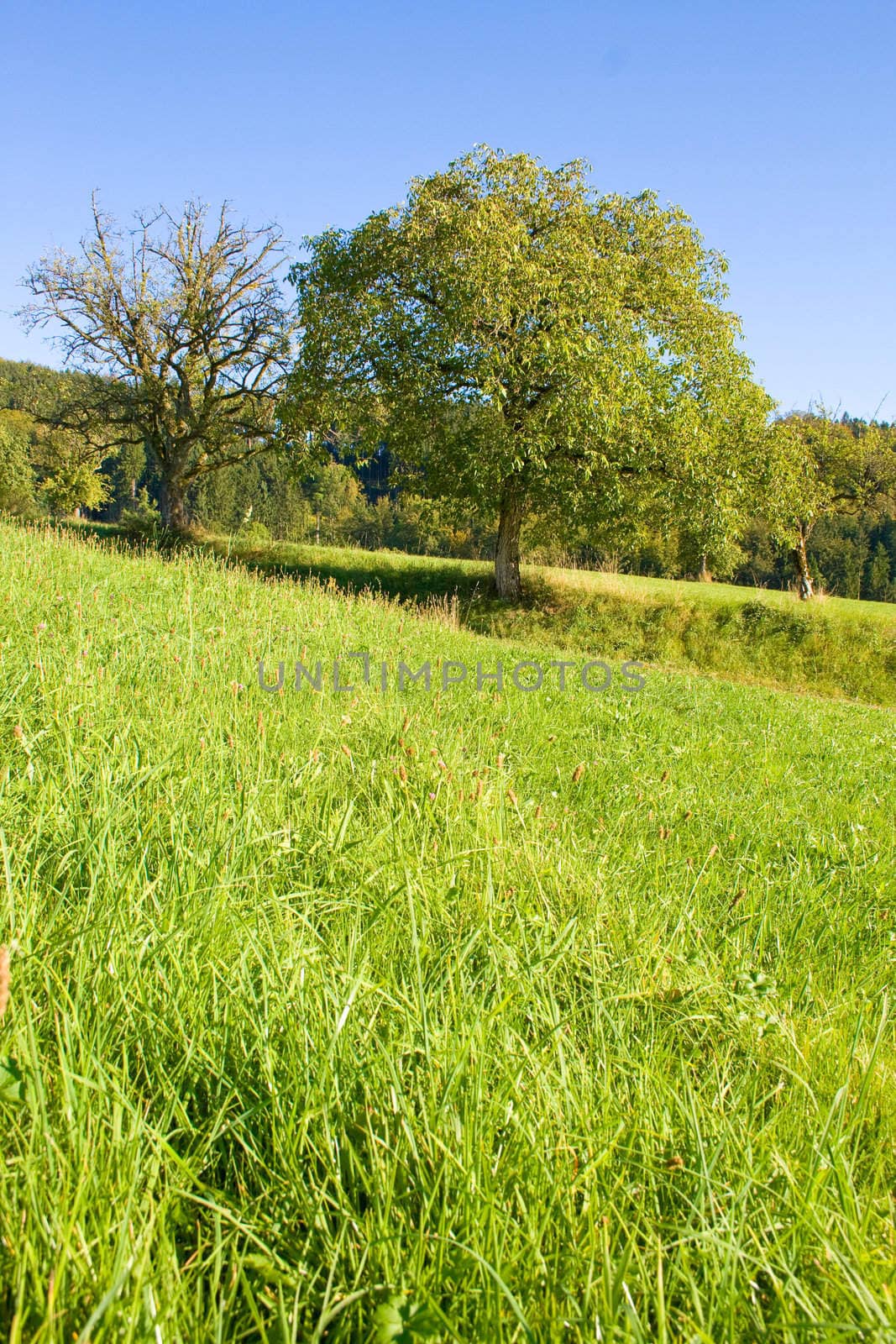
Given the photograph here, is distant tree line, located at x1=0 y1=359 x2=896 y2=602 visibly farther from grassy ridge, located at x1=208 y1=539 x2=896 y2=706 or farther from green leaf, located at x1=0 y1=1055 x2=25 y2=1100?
green leaf, located at x1=0 y1=1055 x2=25 y2=1100

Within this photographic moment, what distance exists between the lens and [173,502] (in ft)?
90.4

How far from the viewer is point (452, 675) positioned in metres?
7.28

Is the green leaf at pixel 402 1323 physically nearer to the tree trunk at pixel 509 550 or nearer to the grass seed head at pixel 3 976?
the grass seed head at pixel 3 976

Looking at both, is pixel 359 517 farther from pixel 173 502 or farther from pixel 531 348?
pixel 531 348

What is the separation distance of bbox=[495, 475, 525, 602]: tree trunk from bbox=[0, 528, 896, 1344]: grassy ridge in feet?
54.3

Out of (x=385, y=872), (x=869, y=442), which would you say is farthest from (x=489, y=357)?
(x=869, y=442)

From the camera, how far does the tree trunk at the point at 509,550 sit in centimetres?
2012

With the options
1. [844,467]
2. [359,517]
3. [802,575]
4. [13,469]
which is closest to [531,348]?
[802,575]

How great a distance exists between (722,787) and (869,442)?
3114 centimetres

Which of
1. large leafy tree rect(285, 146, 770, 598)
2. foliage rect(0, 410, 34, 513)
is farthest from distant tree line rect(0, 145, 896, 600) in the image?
foliage rect(0, 410, 34, 513)

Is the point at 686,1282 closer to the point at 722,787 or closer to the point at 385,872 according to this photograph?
the point at 385,872

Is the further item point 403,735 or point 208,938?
point 403,735

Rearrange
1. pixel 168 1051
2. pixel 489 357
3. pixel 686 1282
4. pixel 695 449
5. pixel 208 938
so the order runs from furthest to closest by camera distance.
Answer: pixel 695 449
pixel 489 357
pixel 208 938
pixel 168 1051
pixel 686 1282

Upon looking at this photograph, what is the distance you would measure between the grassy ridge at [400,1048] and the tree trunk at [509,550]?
16.6m
